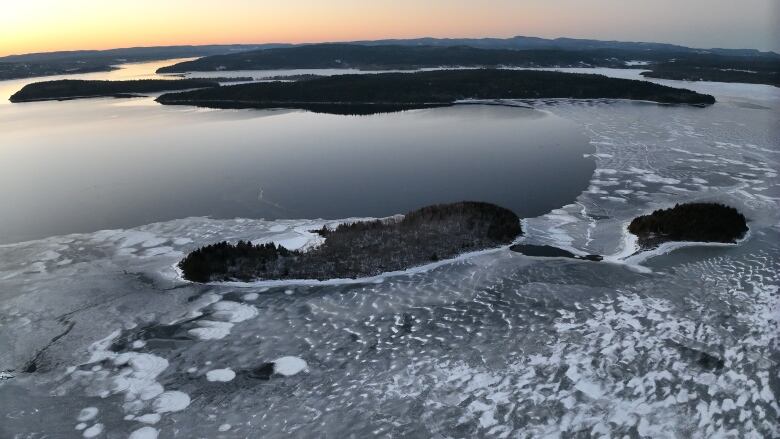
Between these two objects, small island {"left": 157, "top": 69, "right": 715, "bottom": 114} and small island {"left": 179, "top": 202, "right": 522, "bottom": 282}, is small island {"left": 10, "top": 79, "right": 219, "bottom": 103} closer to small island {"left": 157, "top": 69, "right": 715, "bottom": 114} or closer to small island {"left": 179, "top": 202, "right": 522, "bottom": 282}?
small island {"left": 157, "top": 69, "right": 715, "bottom": 114}

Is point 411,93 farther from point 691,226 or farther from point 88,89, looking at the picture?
point 691,226

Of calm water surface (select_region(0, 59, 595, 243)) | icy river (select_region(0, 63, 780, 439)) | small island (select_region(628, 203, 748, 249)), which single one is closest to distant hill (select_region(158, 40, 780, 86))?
calm water surface (select_region(0, 59, 595, 243))

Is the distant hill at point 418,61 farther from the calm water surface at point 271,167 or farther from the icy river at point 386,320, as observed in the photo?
the icy river at point 386,320

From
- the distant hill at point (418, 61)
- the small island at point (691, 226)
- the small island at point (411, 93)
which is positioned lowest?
the small island at point (691, 226)

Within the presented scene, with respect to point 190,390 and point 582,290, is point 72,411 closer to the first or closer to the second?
point 190,390

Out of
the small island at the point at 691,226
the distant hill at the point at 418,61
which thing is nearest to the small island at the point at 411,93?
the small island at the point at 691,226

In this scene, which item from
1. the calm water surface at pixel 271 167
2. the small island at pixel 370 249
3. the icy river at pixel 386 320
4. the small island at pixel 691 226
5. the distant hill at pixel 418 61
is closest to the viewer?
the icy river at pixel 386 320

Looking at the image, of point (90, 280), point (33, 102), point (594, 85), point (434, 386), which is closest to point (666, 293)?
point (434, 386)
